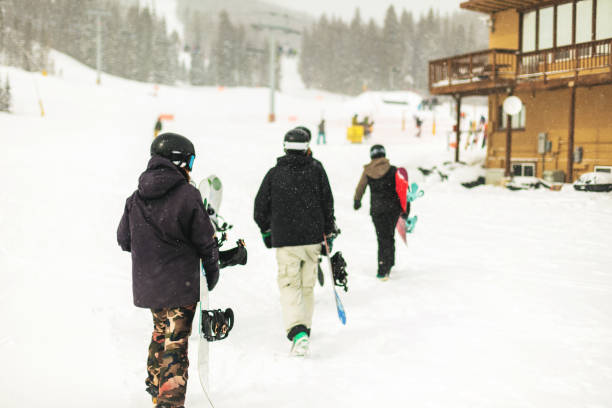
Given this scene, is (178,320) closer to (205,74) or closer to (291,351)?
(291,351)

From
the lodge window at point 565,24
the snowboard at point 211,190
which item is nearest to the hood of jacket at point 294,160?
the snowboard at point 211,190

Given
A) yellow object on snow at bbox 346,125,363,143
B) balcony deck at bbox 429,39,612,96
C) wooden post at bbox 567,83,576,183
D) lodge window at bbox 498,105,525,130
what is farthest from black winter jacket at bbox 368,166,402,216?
yellow object on snow at bbox 346,125,363,143

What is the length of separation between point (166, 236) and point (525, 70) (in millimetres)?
18026

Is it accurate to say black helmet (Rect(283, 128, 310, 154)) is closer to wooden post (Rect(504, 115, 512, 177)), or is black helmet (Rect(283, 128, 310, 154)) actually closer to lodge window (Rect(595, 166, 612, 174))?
lodge window (Rect(595, 166, 612, 174))

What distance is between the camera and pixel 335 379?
3787mm

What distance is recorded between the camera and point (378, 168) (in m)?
6.69

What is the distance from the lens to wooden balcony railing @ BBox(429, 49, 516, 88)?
18.3m

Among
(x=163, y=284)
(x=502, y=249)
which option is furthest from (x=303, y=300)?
(x=502, y=249)

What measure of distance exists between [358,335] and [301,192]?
59.1 inches

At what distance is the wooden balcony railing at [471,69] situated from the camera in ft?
60.1

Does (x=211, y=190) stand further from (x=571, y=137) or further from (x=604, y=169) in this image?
(x=604, y=169)

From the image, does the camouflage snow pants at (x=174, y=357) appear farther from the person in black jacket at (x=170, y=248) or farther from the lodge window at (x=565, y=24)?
the lodge window at (x=565, y=24)

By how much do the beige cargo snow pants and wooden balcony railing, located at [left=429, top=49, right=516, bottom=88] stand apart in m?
15.8

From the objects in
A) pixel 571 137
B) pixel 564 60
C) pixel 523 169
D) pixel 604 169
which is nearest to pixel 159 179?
pixel 571 137
